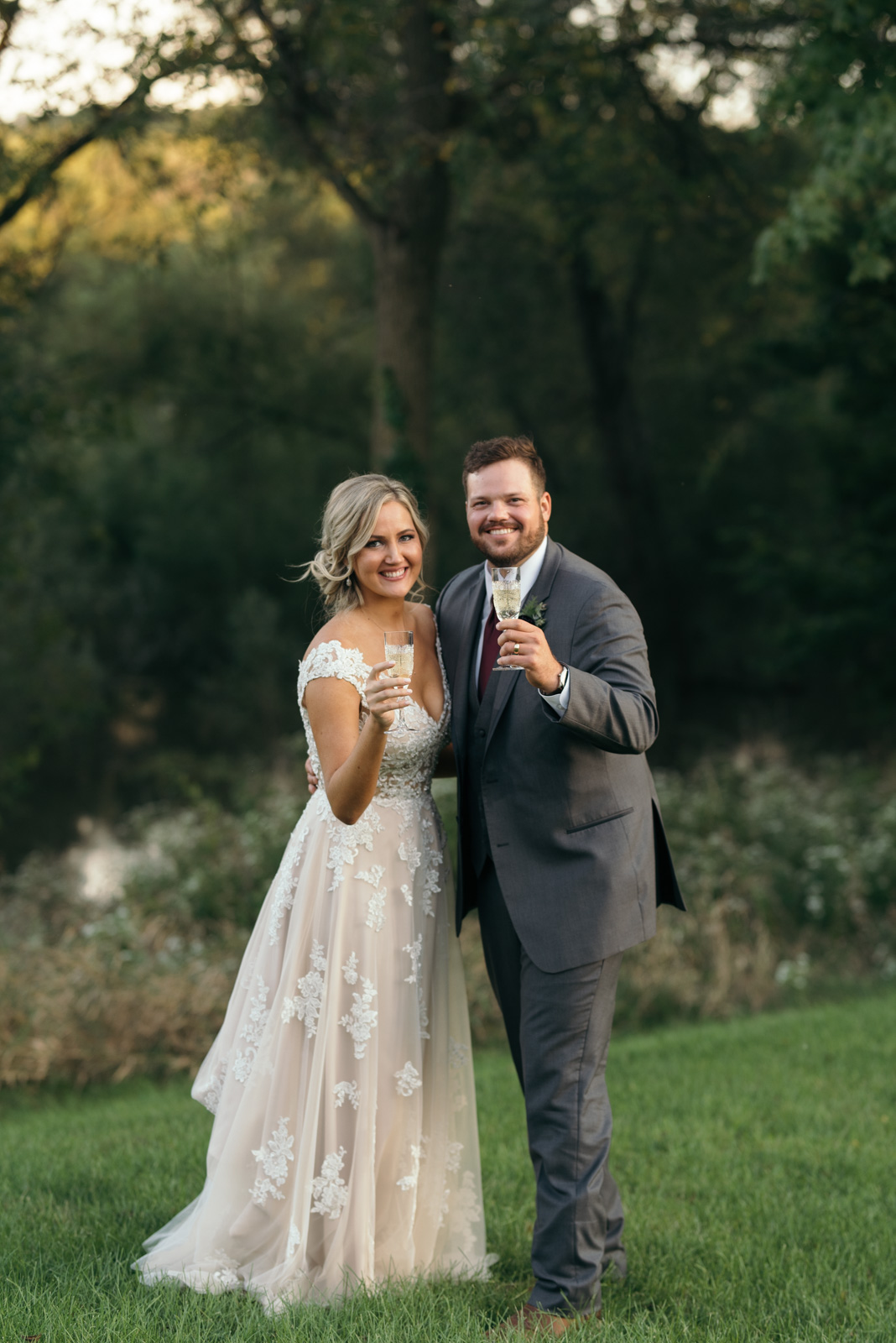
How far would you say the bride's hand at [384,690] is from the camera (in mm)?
3107

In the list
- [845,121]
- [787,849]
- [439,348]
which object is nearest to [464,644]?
[787,849]

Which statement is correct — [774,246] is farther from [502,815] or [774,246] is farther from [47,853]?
[47,853]

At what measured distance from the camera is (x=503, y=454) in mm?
3475

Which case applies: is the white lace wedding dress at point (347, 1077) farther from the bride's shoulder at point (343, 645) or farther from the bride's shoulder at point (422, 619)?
the bride's shoulder at point (422, 619)

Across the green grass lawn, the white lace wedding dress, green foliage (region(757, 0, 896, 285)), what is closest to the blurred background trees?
green foliage (region(757, 0, 896, 285))

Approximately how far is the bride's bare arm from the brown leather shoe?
1328 millimetres

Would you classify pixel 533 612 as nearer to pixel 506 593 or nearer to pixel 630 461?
pixel 506 593

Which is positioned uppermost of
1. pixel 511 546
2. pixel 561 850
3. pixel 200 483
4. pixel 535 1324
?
pixel 200 483

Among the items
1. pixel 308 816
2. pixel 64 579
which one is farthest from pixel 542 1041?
pixel 64 579

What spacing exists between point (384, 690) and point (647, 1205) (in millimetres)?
2306

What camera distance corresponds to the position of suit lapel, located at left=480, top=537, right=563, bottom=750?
11.6 ft

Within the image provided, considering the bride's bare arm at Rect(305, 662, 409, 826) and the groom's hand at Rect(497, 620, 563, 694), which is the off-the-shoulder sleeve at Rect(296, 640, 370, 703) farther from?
the groom's hand at Rect(497, 620, 563, 694)

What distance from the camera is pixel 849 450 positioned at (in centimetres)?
1638

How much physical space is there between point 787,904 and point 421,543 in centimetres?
630
